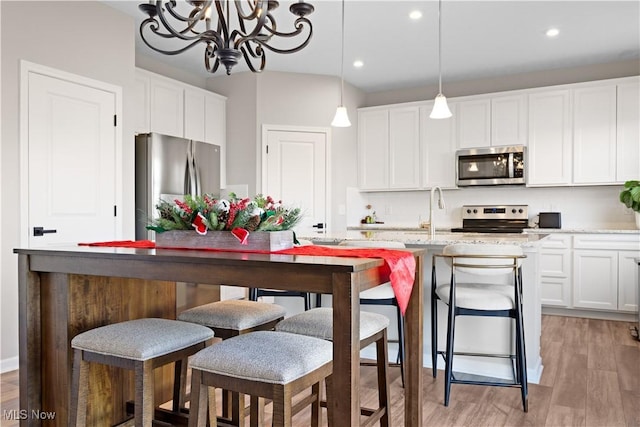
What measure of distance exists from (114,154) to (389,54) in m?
2.81

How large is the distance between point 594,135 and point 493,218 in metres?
1.33

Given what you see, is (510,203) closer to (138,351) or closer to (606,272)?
(606,272)

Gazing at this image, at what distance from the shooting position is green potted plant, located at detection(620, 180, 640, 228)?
172 inches

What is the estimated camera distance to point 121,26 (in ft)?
12.5

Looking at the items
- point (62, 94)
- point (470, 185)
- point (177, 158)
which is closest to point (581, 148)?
point (470, 185)

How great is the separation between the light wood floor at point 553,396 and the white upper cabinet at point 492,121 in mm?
2515

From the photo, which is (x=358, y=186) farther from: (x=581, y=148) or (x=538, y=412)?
(x=538, y=412)

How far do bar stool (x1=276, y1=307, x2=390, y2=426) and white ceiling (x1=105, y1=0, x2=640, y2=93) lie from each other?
2.70m

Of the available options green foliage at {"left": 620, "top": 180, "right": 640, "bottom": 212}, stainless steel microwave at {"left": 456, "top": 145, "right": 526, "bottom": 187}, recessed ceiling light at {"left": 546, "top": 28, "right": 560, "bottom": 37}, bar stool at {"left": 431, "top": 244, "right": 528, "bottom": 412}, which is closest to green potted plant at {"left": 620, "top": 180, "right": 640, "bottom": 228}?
green foliage at {"left": 620, "top": 180, "right": 640, "bottom": 212}

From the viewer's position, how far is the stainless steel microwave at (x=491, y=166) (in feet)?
17.0

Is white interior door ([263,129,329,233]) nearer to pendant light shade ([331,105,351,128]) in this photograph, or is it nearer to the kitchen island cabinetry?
the kitchen island cabinetry

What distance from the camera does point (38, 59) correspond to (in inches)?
127

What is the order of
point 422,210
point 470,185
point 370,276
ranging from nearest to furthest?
point 370,276
point 470,185
point 422,210

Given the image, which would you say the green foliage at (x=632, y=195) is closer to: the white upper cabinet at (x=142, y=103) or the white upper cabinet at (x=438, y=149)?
the white upper cabinet at (x=438, y=149)
